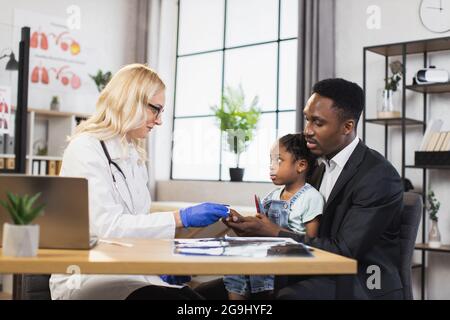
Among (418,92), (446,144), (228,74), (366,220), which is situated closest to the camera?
(366,220)

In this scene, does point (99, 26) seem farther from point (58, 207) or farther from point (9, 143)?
point (58, 207)

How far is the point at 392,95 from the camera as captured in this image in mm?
4578

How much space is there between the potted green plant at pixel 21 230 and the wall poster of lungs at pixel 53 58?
4.85 meters

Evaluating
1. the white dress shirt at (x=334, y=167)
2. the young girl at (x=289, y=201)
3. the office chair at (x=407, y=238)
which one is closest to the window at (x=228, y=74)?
the young girl at (x=289, y=201)

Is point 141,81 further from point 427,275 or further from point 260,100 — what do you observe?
point 260,100

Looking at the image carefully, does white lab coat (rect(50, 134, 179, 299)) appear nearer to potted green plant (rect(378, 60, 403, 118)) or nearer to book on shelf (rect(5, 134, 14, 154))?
potted green plant (rect(378, 60, 403, 118))

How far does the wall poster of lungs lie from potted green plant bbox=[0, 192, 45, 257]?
485 cm

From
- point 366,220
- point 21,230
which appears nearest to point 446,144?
point 366,220

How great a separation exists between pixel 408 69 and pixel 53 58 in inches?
145

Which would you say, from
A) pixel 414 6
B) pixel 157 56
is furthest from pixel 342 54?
pixel 157 56

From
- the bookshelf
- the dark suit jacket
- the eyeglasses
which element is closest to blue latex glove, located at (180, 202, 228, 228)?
the dark suit jacket

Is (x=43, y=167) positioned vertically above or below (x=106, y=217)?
above

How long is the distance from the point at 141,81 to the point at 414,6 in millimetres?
3235

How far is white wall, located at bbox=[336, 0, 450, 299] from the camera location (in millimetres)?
4555
